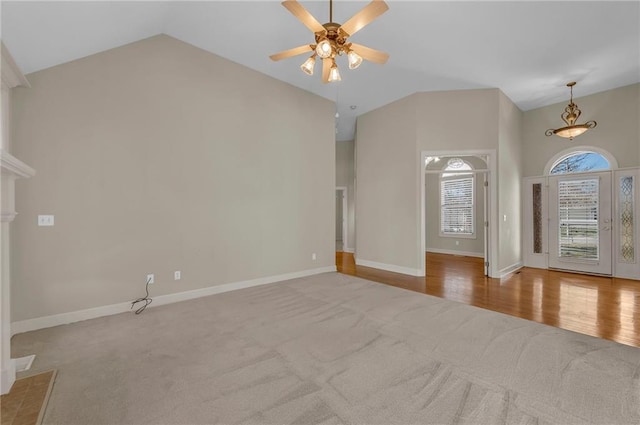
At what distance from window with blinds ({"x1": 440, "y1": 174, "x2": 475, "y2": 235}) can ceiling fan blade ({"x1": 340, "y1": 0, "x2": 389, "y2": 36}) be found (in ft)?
22.1

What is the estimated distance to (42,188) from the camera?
115 inches

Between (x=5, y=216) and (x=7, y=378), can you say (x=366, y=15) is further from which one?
(x=7, y=378)

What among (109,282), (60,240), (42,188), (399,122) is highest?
(399,122)

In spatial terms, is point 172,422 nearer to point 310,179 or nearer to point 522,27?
point 310,179

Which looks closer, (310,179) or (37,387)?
(37,387)

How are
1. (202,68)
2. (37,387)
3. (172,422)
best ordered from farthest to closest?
(202,68)
(37,387)
(172,422)

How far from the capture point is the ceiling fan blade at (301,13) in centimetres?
218

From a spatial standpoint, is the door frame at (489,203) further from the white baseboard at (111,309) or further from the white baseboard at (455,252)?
the white baseboard at (111,309)

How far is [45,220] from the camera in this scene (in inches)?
116

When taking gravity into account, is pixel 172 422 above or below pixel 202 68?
below

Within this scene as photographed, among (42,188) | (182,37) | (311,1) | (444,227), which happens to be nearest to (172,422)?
(42,188)

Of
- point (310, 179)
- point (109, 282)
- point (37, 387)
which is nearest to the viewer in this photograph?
point (37, 387)

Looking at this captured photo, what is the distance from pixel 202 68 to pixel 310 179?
255 cm

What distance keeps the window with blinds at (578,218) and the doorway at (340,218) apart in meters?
5.26
